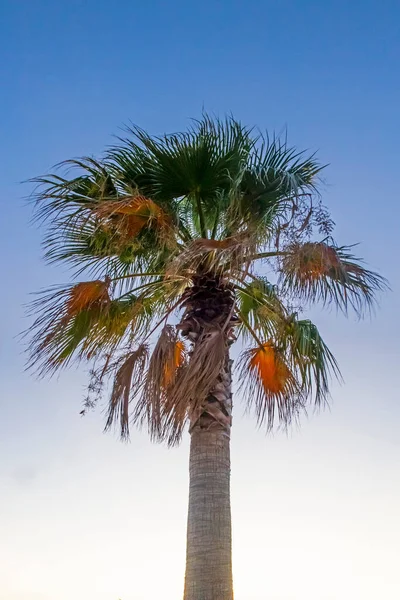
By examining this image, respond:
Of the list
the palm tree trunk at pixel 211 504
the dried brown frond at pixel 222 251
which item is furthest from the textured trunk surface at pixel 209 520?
the dried brown frond at pixel 222 251

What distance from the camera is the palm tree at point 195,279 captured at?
6734mm

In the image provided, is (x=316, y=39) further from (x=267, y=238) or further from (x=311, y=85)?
(x=267, y=238)

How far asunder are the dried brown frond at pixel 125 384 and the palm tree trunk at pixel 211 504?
0.75 meters

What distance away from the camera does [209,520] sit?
20.8 feet

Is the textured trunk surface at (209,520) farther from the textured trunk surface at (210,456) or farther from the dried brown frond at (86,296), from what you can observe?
the dried brown frond at (86,296)

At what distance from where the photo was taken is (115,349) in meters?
7.54

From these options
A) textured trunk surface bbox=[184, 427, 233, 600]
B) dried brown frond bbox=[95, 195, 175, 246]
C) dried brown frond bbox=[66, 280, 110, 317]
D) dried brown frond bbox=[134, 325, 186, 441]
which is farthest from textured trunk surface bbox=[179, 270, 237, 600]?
dried brown frond bbox=[66, 280, 110, 317]

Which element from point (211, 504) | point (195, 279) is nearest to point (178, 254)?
point (195, 279)

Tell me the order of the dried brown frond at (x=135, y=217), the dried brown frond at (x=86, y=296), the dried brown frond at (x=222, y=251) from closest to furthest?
1. the dried brown frond at (x=222, y=251)
2. the dried brown frond at (x=135, y=217)
3. the dried brown frond at (x=86, y=296)

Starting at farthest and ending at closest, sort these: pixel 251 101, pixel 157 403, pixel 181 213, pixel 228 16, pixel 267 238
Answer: pixel 228 16
pixel 251 101
pixel 181 213
pixel 267 238
pixel 157 403

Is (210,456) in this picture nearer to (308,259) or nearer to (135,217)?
(308,259)

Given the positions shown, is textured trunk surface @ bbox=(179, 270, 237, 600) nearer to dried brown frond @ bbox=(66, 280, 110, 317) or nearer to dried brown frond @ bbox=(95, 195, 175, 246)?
dried brown frond @ bbox=(95, 195, 175, 246)

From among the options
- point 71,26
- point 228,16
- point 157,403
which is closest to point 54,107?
point 71,26

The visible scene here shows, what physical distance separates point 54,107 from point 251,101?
3337 millimetres
